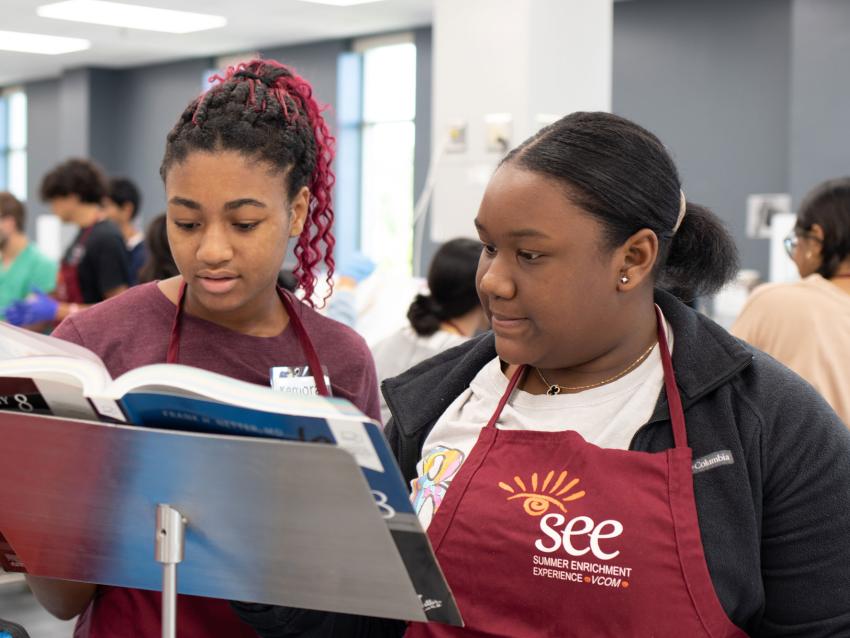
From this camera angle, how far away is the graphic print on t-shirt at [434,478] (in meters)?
1.19

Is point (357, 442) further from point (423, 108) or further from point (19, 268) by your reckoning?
point (423, 108)

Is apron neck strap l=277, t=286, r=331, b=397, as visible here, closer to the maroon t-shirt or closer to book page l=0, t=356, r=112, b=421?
the maroon t-shirt

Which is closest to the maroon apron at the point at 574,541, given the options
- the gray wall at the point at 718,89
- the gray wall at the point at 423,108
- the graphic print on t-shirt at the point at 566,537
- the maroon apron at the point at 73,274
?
the graphic print on t-shirt at the point at 566,537

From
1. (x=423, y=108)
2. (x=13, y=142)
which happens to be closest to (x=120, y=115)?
(x=13, y=142)

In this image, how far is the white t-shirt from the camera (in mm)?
1147

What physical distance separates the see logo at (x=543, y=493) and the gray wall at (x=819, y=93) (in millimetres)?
5644

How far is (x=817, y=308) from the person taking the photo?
7.68 ft

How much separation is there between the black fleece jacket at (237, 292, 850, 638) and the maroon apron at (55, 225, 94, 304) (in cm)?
355

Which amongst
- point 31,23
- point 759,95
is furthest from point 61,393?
point 31,23

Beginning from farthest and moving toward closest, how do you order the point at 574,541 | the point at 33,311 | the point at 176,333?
the point at 33,311 → the point at 176,333 → the point at 574,541

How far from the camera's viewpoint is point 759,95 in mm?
6891

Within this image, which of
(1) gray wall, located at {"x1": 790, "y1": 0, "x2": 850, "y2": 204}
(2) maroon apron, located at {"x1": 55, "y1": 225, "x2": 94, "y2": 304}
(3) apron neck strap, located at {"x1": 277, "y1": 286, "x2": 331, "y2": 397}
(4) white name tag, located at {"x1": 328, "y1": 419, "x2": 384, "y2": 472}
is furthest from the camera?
(1) gray wall, located at {"x1": 790, "y1": 0, "x2": 850, "y2": 204}

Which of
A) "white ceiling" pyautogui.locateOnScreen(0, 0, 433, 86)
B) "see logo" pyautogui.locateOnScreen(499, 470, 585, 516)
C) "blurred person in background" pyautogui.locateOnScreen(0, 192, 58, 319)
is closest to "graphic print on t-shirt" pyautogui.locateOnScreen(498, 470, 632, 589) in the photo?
"see logo" pyautogui.locateOnScreen(499, 470, 585, 516)

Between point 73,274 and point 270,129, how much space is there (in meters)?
3.32
